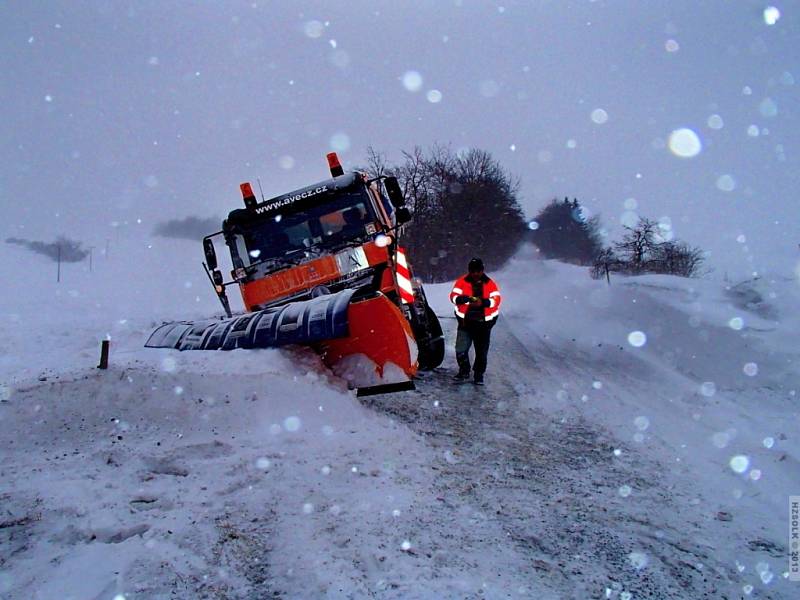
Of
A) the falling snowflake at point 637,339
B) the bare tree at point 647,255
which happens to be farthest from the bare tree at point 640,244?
the falling snowflake at point 637,339

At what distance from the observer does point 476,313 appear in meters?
6.92

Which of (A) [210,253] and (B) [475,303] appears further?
(A) [210,253]

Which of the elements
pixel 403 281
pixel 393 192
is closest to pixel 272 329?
pixel 403 281

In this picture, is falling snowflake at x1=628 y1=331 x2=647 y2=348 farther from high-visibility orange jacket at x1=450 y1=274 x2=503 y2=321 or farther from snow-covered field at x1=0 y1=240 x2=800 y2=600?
high-visibility orange jacket at x1=450 y1=274 x2=503 y2=321

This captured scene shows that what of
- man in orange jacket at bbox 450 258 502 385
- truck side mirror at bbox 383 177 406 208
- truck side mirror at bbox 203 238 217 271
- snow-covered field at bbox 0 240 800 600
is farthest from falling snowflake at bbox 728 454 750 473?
truck side mirror at bbox 203 238 217 271

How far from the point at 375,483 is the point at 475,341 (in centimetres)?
386

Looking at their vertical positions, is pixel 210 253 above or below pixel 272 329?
above

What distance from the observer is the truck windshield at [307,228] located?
23.1ft

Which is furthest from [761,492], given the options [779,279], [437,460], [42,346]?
[779,279]

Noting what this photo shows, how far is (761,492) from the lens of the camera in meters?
3.65

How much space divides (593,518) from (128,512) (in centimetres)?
266

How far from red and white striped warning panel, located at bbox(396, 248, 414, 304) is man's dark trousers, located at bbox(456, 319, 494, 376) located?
0.83 meters

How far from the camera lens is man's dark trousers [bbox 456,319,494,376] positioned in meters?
6.85
